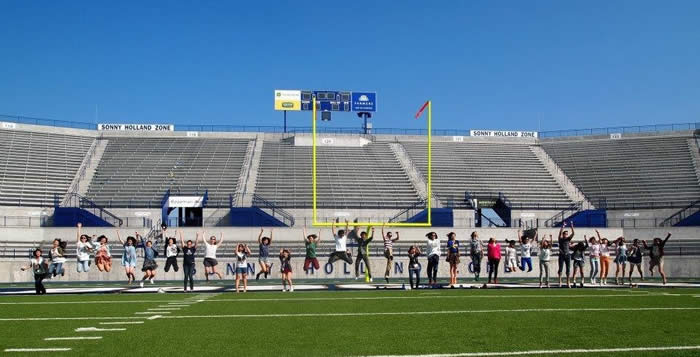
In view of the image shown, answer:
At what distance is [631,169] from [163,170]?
81.4 feet

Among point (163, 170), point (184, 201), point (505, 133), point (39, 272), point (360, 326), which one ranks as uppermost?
point (505, 133)

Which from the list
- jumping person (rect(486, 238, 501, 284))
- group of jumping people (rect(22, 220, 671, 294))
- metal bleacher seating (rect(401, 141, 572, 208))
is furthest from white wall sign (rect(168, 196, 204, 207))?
jumping person (rect(486, 238, 501, 284))

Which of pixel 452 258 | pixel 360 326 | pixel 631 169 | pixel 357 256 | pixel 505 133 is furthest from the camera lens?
pixel 505 133

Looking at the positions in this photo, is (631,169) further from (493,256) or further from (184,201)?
(493,256)

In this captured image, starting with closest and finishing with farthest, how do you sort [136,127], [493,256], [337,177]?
[493,256], [337,177], [136,127]

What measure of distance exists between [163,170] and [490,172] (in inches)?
683

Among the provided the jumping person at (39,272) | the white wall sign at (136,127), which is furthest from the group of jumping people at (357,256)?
the white wall sign at (136,127)

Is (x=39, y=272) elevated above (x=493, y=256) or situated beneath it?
situated beneath

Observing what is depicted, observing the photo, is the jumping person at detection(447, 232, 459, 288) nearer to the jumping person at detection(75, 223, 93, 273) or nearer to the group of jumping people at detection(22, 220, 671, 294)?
the group of jumping people at detection(22, 220, 671, 294)

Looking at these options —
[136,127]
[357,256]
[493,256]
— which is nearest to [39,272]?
[357,256]

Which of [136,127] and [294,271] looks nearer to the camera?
[294,271]

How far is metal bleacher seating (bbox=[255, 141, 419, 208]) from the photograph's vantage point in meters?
35.3

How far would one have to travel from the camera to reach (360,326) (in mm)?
9086

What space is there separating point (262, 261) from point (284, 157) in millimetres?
22005
